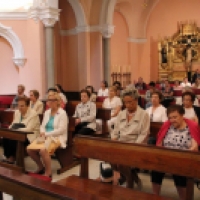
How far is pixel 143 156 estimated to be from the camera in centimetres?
268

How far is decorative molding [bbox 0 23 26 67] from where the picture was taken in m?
8.95

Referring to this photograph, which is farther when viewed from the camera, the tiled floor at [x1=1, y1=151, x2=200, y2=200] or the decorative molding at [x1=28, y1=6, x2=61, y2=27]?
the decorative molding at [x1=28, y1=6, x2=61, y2=27]

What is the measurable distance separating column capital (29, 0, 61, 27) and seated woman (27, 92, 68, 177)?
4.30m

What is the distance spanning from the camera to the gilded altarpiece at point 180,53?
1426cm

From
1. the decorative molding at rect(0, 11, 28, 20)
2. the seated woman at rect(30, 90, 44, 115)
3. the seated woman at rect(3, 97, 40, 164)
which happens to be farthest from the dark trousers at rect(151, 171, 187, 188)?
Result: the decorative molding at rect(0, 11, 28, 20)

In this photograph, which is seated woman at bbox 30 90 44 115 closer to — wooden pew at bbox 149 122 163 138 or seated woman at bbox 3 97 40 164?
seated woman at bbox 3 97 40 164

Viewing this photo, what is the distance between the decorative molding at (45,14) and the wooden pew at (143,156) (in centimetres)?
570

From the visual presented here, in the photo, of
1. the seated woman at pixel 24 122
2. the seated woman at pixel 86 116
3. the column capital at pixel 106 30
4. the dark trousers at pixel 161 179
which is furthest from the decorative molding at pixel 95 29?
the dark trousers at pixel 161 179

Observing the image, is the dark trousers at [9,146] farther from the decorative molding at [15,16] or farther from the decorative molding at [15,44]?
the decorative molding at [15,16]

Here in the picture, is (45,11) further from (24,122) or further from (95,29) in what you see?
(24,122)

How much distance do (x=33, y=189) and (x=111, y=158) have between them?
126 centimetres

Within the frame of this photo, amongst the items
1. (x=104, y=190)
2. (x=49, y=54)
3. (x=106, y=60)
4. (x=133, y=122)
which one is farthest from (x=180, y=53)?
(x=104, y=190)

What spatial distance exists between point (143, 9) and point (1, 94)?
27.4 ft

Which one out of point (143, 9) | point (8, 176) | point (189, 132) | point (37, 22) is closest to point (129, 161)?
point (189, 132)
